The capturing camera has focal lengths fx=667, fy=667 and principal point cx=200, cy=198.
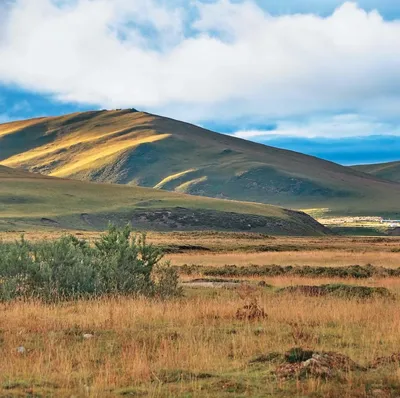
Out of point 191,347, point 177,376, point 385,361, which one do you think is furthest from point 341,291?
point 177,376

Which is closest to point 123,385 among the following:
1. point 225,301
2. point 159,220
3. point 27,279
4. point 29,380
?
point 29,380

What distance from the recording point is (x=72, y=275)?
60.4ft

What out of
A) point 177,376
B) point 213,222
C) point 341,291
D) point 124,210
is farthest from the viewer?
point 213,222

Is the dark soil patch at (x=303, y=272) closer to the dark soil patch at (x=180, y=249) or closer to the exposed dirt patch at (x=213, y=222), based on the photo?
the dark soil patch at (x=180, y=249)

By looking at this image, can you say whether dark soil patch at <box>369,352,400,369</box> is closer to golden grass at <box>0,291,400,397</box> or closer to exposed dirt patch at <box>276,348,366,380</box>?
golden grass at <box>0,291,400,397</box>

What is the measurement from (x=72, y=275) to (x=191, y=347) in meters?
8.45

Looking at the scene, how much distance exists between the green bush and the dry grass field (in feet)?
5.05

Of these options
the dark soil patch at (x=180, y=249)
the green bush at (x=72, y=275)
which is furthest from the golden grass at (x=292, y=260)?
the green bush at (x=72, y=275)

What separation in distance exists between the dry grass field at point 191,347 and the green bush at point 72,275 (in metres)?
1.54

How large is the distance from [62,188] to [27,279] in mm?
131839

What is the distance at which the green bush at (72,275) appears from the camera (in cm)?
1805

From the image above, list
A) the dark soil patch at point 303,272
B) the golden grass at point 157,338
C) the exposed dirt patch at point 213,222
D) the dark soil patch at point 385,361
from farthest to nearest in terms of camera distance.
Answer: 1. the exposed dirt patch at point 213,222
2. the dark soil patch at point 303,272
3. the dark soil patch at point 385,361
4. the golden grass at point 157,338

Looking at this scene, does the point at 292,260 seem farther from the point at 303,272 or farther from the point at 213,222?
the point at 213,222

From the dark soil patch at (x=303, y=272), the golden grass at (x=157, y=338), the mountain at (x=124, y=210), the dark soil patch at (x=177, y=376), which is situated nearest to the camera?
the dark soil patch at (x=177, y=376)
